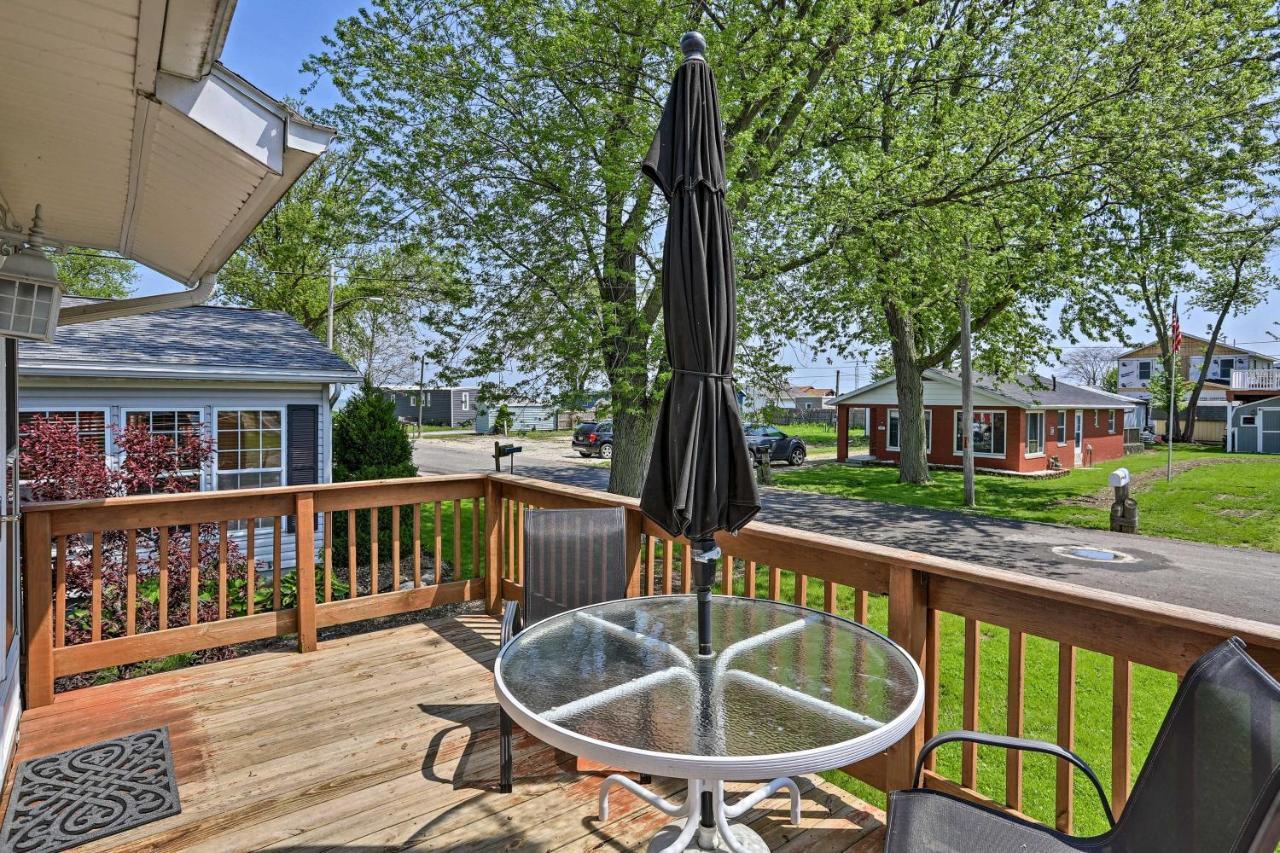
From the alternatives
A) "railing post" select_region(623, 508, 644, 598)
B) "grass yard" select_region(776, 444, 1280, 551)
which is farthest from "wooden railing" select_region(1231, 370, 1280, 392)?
"railing post" select_region(623, 508, 644, 598)

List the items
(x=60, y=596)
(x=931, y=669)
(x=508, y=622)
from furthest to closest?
(x=60, y=596) → (x=508, y=622) → (x=931, y=669)

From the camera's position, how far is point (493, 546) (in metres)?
4.63

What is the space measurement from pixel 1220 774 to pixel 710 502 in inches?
49.6

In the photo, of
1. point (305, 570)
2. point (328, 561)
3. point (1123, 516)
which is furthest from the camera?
point (1123, 516)

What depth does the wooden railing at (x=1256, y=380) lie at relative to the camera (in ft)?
104

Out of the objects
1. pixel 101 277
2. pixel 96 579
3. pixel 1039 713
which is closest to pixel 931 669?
pixel 1039 713

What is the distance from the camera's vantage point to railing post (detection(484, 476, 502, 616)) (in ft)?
15.1

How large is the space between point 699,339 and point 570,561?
1489mm

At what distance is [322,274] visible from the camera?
14.5 m

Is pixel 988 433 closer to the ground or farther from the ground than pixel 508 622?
farther from the ground

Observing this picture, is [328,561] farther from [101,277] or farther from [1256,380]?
[1256,380]

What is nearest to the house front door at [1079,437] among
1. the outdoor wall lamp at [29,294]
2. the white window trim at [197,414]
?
the white window trim at [197,414]

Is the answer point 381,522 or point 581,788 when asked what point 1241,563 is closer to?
point 581,788

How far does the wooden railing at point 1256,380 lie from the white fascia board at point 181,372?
40403mm
